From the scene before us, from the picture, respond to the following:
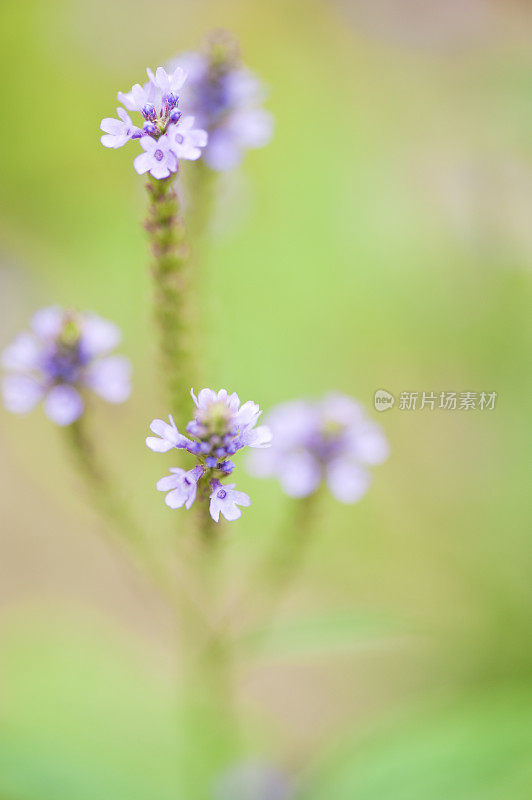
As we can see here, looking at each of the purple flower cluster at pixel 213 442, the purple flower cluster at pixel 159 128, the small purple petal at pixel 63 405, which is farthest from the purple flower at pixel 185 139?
the small purple petal at pixel 63 405

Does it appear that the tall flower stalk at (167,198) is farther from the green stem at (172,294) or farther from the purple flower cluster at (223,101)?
the purple flower cluster at (223,101)

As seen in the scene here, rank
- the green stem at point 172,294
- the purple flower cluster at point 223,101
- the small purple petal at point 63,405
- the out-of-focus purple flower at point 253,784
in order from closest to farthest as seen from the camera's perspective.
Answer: the green stem at point 172,294 < the small purple petal at point 63,405 < the purple flower cluster at point 223,101 < the out-of-focus purple flower at point 253,784

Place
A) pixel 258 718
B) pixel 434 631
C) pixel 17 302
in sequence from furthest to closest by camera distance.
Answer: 1. pixel 17 302
2. pixel 258 718
3. pixel 434 631

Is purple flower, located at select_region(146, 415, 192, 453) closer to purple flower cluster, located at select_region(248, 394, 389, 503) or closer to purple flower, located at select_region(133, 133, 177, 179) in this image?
purple flower, located at select_region(133, 133, 177, 179)

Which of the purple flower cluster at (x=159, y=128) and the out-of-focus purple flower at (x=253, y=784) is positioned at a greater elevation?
the purple flower cluster at (x=159, y=128)

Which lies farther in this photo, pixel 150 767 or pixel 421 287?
pixel 421 287

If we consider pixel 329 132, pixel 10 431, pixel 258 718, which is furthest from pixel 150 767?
pixel 329 132

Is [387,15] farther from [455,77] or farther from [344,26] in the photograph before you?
[455,77]
